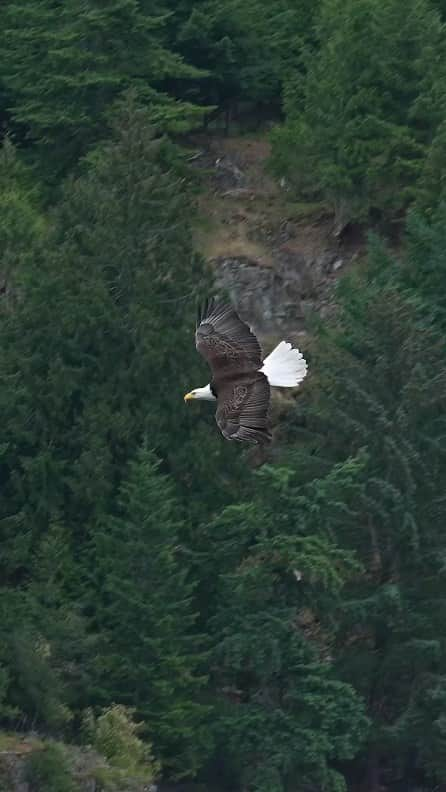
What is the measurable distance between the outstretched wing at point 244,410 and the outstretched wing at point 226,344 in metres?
0.24

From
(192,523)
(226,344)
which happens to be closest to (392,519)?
(192,523)

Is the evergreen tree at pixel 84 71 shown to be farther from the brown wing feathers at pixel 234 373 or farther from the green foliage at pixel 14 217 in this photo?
the brown wing feathers at pixel 234 373

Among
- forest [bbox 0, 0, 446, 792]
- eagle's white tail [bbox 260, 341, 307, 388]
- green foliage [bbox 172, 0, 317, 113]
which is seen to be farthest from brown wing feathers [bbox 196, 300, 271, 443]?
green foliage [bbox 172, 0, 317, 113]

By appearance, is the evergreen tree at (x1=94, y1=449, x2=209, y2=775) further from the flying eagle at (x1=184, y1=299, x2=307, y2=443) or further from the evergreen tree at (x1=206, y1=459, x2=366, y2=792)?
the flying eagle at (x1=184, y1=299, x2=307, y2=443)

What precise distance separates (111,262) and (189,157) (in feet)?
28.9

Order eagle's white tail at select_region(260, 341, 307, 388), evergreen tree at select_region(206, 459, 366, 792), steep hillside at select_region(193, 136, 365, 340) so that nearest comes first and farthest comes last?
eagle's white tail at select_region(260, 341, 307, 388) → evergreen tree at select_region(206, 459, 366, 792) → steep hillside at select_region(193, 136, 365, 340)

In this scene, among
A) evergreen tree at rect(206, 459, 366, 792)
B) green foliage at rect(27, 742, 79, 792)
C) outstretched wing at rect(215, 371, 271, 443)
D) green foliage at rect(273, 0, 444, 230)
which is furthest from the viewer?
green foliage at rect(273, 0, 444, 230)

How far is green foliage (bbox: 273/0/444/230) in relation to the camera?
152 feet

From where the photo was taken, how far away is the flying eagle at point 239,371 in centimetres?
2405

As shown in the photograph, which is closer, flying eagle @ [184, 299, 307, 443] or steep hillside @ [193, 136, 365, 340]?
flying eagle @ [184, 299, 307, 443]

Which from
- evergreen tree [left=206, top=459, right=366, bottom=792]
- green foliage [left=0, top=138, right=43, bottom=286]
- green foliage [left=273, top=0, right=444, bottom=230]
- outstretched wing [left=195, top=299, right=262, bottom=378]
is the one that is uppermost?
outstretched wing [left=195, top=299, right=262, bottom=378]

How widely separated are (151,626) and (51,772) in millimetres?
3941

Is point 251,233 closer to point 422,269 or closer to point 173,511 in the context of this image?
point 422,269

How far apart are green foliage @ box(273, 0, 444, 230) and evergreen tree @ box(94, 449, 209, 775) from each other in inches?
436
